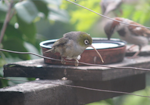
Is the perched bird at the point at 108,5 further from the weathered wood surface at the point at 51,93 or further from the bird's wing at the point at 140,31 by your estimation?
the weathered wood surface at the point at 51,93

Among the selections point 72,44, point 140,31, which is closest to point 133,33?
point 140,31

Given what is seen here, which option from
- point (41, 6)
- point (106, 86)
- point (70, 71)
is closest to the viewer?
point (70, 71)

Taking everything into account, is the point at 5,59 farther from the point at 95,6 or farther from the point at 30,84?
the point at 95,6

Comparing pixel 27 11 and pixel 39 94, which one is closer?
pixel 39 94

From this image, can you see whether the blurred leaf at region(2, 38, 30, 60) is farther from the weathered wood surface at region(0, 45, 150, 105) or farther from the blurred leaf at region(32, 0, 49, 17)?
the weathered wood surface at region(0, 45, 150, 105)

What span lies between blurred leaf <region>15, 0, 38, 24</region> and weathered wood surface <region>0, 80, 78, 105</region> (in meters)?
0.77

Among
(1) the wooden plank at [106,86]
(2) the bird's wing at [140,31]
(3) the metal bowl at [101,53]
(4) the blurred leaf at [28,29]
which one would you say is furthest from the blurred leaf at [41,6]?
(1) the wooden plank at [106,86]

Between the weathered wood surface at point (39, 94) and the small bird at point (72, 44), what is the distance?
162 millimetres

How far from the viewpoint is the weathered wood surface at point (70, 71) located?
1557 mm

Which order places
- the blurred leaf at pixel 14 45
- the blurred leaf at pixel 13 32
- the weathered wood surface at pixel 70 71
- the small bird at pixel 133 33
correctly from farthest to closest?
1. the blurred leaf at pixel 13 32
2. the blurred leaf at pixel 14 45
3. the small bird at pixel 133 33
4. the weathered wood surface at pixel 70 71

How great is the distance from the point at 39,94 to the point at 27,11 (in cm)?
99

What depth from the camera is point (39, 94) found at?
→ 1374 mm

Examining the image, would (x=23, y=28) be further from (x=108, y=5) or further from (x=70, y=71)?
(x=70, y=71)

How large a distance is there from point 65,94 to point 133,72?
Answer: 50 cm
